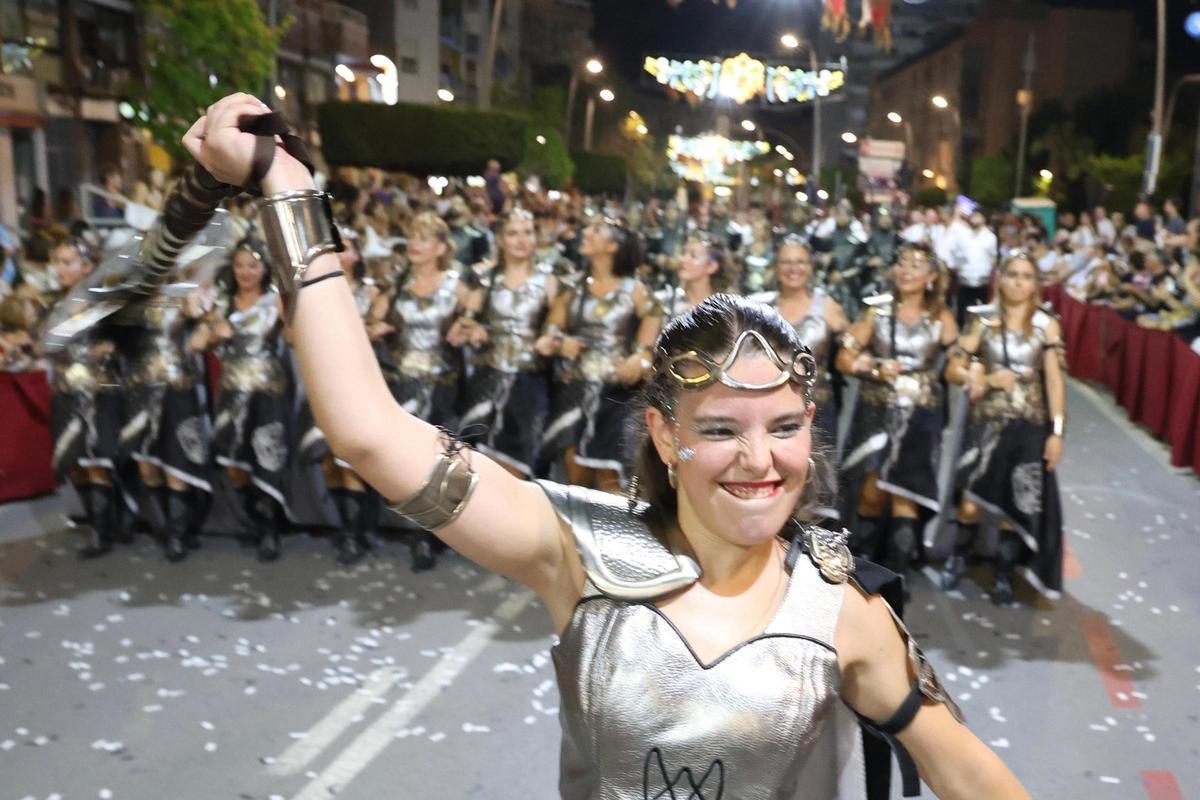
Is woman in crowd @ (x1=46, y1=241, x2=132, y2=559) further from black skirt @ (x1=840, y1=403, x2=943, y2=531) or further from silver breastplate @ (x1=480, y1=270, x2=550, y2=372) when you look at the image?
black skirt @ (x1=840, y1=403, x2=943, y2=531)

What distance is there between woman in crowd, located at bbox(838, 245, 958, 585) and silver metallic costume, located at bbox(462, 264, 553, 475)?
5.91ft

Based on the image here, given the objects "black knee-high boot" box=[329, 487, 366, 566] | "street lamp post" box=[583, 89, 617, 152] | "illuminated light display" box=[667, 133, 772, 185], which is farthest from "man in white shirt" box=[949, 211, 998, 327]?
"illuminated light display" box=[667, 133, 772, 185]

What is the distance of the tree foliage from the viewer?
14.8m

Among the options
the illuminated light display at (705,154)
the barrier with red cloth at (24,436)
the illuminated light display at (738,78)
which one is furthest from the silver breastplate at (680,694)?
the illuminated light display at (705,154)

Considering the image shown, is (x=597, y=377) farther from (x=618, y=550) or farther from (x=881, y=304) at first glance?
(x=618, y=550)

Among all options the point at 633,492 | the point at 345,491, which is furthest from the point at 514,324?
the point at 633,492

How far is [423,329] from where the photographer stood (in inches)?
266

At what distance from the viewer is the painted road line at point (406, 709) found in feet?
13.9

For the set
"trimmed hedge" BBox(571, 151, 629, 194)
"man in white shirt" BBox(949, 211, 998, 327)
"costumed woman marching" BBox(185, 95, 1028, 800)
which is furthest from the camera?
"trimmed hedge" BBox(571, 151, 629, 194)

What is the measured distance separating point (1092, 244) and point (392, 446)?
18179 millimetres

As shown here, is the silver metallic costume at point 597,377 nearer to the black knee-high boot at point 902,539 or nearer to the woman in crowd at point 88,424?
the black knee-high boot at point 902,539

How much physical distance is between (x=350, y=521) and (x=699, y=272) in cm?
248

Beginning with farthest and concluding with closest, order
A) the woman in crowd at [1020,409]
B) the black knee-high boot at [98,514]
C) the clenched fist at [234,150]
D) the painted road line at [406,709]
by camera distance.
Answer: the black knee-high boot at [98,514]
the woman in crowd at [1020,409]
the painted road line at [406,709]
the clenched fist at [234,150]

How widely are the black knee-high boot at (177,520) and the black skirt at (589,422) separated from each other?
2172mm
